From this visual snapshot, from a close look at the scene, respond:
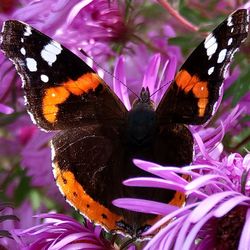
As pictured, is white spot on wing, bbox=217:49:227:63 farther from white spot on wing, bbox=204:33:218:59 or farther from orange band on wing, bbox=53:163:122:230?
orange band on wing, bbox=53:163:122:230

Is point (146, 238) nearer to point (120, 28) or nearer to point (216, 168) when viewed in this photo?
point (216, 168)

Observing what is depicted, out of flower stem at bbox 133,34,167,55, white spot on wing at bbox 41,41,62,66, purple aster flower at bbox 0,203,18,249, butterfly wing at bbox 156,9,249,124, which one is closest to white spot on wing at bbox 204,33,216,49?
butterfly wing at bbox 156,9,249,124

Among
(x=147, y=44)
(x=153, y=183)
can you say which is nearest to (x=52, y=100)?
(x=153, y=183)

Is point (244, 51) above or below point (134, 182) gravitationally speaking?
above

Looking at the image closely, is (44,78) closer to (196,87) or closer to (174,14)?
(196,87)

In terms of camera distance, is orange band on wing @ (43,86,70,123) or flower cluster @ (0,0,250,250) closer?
flower cluster @ (0,0,250,250)

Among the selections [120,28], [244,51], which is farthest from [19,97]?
[244,51]
